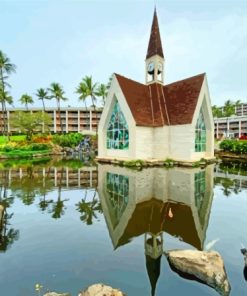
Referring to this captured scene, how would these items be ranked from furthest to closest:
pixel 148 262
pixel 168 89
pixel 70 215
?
pixel 168 89 → pixel 70 215 → pixel 148 262

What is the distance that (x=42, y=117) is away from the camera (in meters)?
47.4

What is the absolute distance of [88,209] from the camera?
28.9 ft

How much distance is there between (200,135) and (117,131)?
907 centimetres

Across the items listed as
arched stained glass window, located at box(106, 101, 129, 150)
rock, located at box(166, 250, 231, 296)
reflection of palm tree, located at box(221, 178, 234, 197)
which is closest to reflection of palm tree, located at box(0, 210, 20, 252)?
rock, located at box(166, 250, 231, 296)

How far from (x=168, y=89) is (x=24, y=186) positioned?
1998 centimetres

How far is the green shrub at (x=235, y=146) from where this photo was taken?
2908cm

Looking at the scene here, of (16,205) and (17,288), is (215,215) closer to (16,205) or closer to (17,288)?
(17,288)

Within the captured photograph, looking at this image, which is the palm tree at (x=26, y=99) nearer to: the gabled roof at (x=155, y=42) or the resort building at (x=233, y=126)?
the gabled roof at (x=155, y=42)

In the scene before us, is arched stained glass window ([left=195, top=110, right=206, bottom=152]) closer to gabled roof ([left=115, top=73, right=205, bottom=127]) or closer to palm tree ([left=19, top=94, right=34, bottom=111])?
gabled roof ([left=115, top=73, right=205, bottom=127])

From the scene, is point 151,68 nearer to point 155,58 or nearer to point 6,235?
point 155,58

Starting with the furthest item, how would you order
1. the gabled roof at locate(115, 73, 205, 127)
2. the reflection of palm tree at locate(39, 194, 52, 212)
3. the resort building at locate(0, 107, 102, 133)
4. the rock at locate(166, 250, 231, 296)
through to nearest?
the resort building at locate(0, 107, 102, 133)
the gabled roof at locate(115, 73, 205, 127)
the reflection of palm tree at locate(39, 194, 52, 212)
the rock at locate(166, 250, 231, 296)

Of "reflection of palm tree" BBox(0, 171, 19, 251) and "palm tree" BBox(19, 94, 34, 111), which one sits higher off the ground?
"palm tree" BBox(19, 94, 34, 111)

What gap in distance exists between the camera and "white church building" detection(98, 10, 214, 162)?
2231cm

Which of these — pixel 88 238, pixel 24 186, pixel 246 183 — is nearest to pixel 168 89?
pixel 246 183
